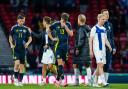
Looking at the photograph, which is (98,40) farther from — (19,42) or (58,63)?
(19,42)

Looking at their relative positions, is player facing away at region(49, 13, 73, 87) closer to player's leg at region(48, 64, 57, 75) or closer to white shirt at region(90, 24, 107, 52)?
white shirt at region(90, 24, 107, 52)

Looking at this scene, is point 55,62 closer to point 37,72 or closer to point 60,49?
point 60,49

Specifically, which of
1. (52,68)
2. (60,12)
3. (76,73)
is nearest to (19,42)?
(52,68)

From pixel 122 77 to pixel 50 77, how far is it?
266 cm

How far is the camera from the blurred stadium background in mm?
26422

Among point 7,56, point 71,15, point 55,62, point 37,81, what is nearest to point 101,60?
point 55,62

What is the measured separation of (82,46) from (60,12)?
9.31 metres

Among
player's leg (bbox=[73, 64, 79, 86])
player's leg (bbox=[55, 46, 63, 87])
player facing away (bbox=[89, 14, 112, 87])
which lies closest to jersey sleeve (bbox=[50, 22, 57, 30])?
player's leg (bbox=[55, 46, 63, 87])

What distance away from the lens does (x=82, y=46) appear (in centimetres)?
1953

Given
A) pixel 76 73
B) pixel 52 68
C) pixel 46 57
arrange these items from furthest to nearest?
pixel 52 68, pixel 46 57, pixel 76 73

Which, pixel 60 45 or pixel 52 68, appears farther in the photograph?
pixel 52 68

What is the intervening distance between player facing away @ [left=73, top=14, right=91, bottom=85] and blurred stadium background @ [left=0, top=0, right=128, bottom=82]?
231 inches

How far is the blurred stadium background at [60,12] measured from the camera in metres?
26.4

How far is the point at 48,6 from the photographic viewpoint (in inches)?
1143
